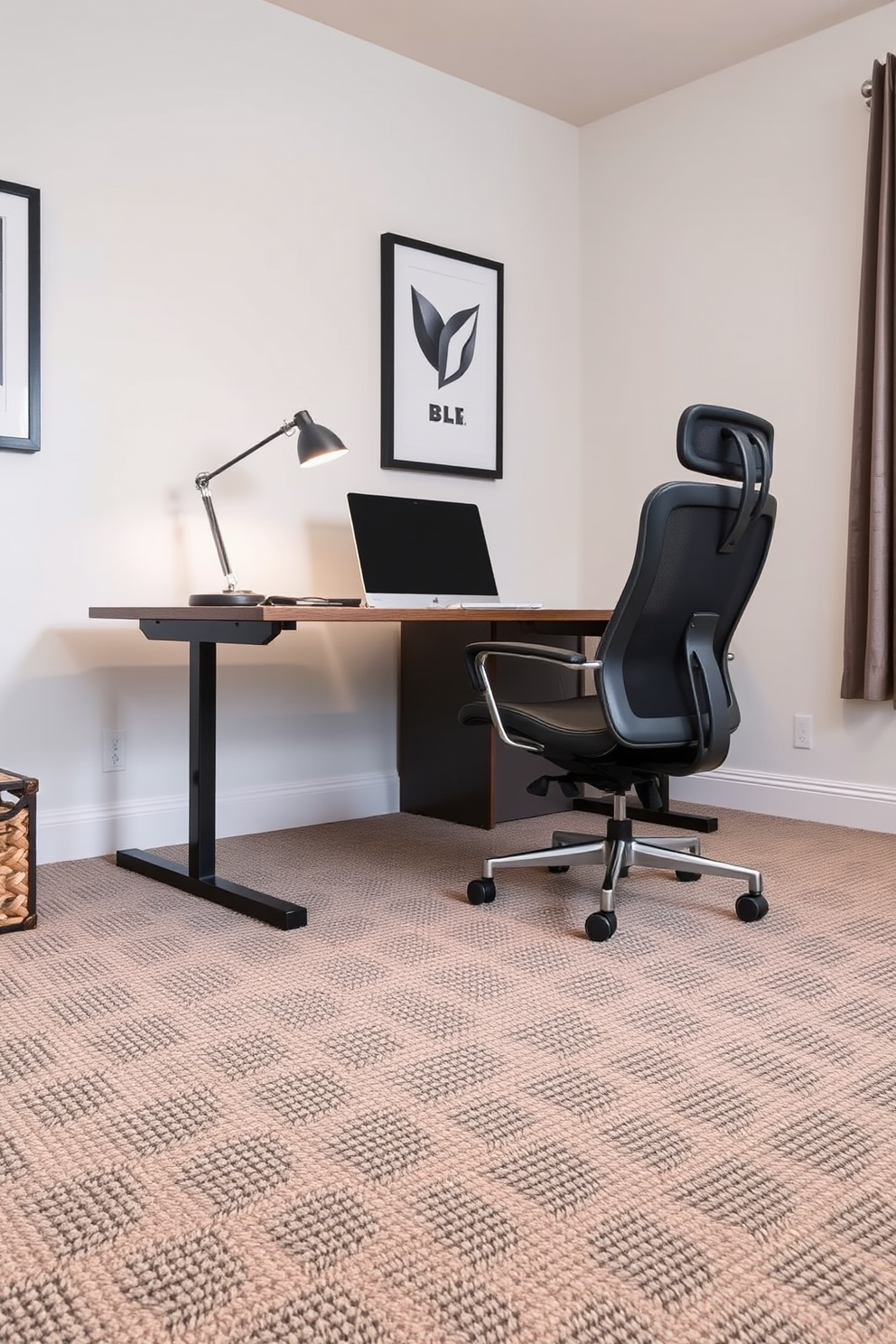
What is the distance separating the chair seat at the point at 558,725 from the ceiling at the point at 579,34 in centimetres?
233

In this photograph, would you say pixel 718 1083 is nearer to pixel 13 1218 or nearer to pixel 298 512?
pixel 13 1218

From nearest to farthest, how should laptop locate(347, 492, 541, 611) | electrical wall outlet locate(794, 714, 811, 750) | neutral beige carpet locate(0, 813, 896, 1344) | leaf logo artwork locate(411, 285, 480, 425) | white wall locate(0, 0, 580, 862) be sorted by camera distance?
neutral beige carpet locate(0, 813, 896, 1344) < white wall locate(0, 0, 580, 862) < laptop locate(347, 492, 541, 611) < electrical wall outlet locate(794, 714, 811, 750) < leaf logo artwork locate(411, 285, 480, 425)

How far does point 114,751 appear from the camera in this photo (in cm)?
301

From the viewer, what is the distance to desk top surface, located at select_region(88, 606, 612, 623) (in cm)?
214

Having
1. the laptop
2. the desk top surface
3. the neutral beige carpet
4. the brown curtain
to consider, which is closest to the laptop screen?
the laptop

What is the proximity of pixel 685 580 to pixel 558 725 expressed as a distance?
41 cm

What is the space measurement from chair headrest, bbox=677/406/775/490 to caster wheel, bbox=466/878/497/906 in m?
1.03

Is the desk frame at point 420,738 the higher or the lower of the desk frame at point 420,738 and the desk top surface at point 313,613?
the lower

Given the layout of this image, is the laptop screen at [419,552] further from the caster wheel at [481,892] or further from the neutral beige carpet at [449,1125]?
the neutral beige carpet at [449,1125]

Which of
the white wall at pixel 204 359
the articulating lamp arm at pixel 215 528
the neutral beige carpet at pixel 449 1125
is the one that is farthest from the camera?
the articulating lamp arm at pixel 215 528

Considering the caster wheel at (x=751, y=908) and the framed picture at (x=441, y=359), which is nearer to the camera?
the caster wheel at (x=751, y=908)

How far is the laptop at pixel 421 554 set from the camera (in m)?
3.10

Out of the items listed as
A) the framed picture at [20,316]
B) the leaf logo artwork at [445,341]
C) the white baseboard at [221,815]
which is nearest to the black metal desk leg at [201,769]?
the white baseboard at [221,815]

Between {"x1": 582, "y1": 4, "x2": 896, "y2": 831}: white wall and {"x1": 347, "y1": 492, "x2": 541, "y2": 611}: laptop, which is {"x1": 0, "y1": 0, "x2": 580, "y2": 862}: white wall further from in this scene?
{"x1": 582, "y1": 4, "x2": 896, "y2": 831}: white wall
